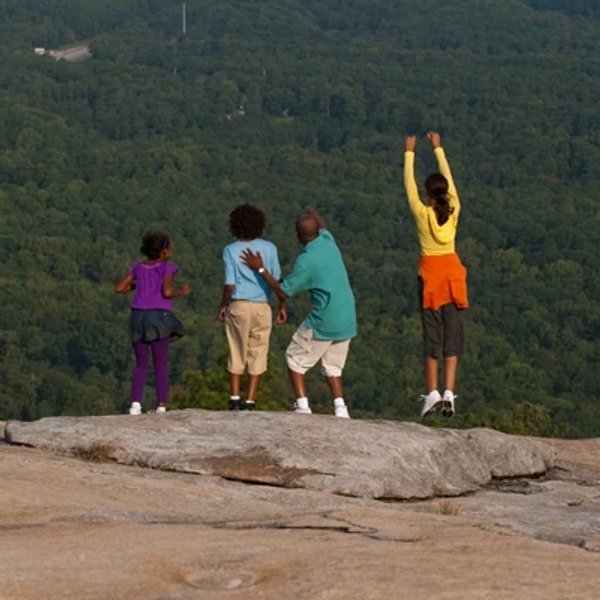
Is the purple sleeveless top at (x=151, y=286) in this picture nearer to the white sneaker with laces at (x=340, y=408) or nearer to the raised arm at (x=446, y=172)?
the white sneaker with laces at (x=340, y=408)

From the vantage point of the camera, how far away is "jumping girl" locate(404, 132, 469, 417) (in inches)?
474

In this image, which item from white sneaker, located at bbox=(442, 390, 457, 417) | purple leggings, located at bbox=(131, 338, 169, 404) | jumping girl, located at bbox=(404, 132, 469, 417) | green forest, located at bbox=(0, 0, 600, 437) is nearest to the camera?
jumping girl, located at bbox=(404, 132, 469, 417)

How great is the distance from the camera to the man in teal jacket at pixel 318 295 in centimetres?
1184

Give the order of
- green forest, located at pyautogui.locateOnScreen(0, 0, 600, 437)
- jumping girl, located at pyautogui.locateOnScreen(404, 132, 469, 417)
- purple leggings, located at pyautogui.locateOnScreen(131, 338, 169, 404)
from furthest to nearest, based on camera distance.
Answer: green forest, located at pyautogui.locateOnScreen(0, 0, 600, 437) → purple leggings, located at pyautogui.locateOnScreen(131, 338, 169, 404) → jumping girl, located at pyautogui.locateOnScreen(404, 132, 469, 417)

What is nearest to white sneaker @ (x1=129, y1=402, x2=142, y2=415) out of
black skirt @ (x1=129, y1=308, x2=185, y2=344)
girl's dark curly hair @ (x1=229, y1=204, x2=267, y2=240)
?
black skirt @ (x1=129, y1=308, x2=185, y2=344)

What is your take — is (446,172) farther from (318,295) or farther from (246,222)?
(246,222)

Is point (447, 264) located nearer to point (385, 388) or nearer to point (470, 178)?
point (385, 388)

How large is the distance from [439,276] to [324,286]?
2.73 feet

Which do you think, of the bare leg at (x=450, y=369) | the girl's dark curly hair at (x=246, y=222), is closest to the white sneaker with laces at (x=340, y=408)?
the bare leg at (x=450, y=369)

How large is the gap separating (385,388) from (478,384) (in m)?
11.4

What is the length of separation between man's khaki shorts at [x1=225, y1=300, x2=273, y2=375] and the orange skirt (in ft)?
3.64

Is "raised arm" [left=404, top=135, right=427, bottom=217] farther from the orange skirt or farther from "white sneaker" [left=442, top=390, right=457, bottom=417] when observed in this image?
"white sneaker" [left=442, top=390, right=457, bottom=417]

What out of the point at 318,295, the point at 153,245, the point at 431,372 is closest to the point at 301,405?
the point at 318,295

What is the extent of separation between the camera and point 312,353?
39.5 feet
